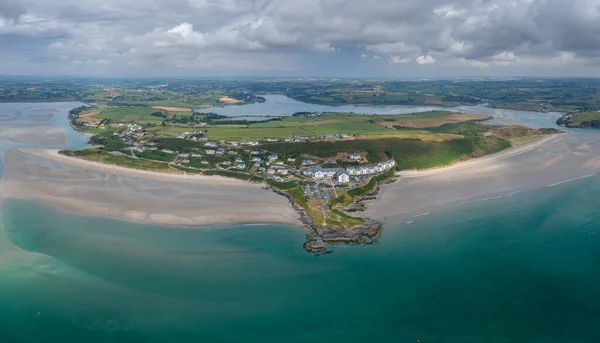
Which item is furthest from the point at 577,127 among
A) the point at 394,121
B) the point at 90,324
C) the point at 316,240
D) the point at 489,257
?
the point at 90,324

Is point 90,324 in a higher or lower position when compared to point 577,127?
lower

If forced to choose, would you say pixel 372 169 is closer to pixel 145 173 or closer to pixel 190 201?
pixel 190 201

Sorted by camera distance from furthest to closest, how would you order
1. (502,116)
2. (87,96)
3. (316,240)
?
1. (87,96)
2. (502,116)
3. (316,240)

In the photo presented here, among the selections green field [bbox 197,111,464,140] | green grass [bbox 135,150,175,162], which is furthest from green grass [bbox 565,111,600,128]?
green grass [bbox 135,150,175,162]

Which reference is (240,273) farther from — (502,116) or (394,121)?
(502,116)

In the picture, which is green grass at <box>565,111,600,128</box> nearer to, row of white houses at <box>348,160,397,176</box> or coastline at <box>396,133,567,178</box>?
coastline at <box>396,133,567,178</box>

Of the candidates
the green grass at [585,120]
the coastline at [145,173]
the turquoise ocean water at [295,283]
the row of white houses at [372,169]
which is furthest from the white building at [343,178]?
the green grass at [585,120]
